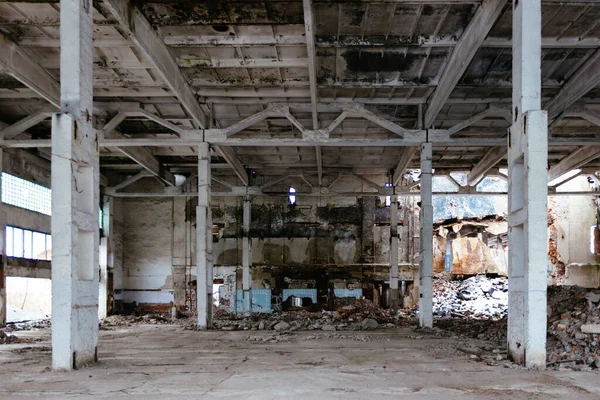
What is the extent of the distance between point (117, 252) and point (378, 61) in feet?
58.1

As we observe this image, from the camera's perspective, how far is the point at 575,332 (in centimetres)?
929

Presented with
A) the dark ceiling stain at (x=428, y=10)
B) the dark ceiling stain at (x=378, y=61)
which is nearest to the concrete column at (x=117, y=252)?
the dark ceiling stain at (x=378, y=61)

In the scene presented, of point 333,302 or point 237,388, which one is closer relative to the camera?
point 237,388

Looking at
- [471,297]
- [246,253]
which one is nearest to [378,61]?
[246,253]

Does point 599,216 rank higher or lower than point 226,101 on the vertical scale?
lower

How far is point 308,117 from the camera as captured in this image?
1862 centimetres

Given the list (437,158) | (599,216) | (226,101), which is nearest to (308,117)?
(226,101)

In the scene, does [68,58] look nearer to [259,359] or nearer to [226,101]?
[259,359]

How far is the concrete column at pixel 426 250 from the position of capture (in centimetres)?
1631

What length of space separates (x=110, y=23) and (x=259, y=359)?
717cm

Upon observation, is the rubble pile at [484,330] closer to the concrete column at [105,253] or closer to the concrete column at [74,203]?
the concrete column at [74,203]

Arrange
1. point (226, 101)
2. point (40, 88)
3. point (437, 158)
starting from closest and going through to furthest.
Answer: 1. point (40, 88)
2. point (226, 101)
3. point (437, 158)

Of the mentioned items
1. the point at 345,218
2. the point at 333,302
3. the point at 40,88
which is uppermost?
the point at 40,88

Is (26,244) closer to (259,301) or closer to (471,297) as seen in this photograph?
(259,301)
